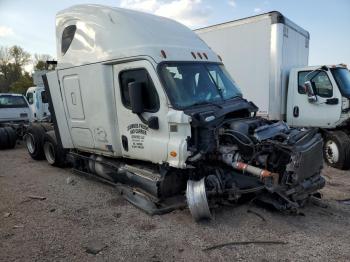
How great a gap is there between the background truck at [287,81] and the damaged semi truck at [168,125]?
9.74 feet

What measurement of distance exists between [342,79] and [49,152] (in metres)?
7.61

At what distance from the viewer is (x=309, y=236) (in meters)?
4.46

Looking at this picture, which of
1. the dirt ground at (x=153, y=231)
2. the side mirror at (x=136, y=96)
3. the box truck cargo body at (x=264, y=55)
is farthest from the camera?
the box truck cargo body at (x=264, y=55)

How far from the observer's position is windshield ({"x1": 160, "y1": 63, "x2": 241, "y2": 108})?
17.1 feet

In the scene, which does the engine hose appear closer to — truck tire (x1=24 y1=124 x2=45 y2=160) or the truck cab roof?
the truck cab roof

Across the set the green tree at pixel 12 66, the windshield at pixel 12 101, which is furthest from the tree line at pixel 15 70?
the windshield at pixel 12 101

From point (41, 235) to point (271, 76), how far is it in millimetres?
6549

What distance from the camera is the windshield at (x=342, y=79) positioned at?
815 centimetres

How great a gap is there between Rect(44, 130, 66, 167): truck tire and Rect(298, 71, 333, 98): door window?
6.16 meters

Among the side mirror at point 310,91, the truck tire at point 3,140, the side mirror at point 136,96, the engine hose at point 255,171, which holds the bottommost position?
the truck tire at point 3,140

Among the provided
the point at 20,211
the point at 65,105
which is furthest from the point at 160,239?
the point at 65,105

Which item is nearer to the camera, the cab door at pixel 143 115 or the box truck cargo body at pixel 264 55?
the cab door at pixel 143 115

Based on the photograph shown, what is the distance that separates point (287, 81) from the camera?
898 cm

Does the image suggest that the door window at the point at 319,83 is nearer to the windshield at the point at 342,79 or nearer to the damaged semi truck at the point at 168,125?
the windshield at the point at 342,79
